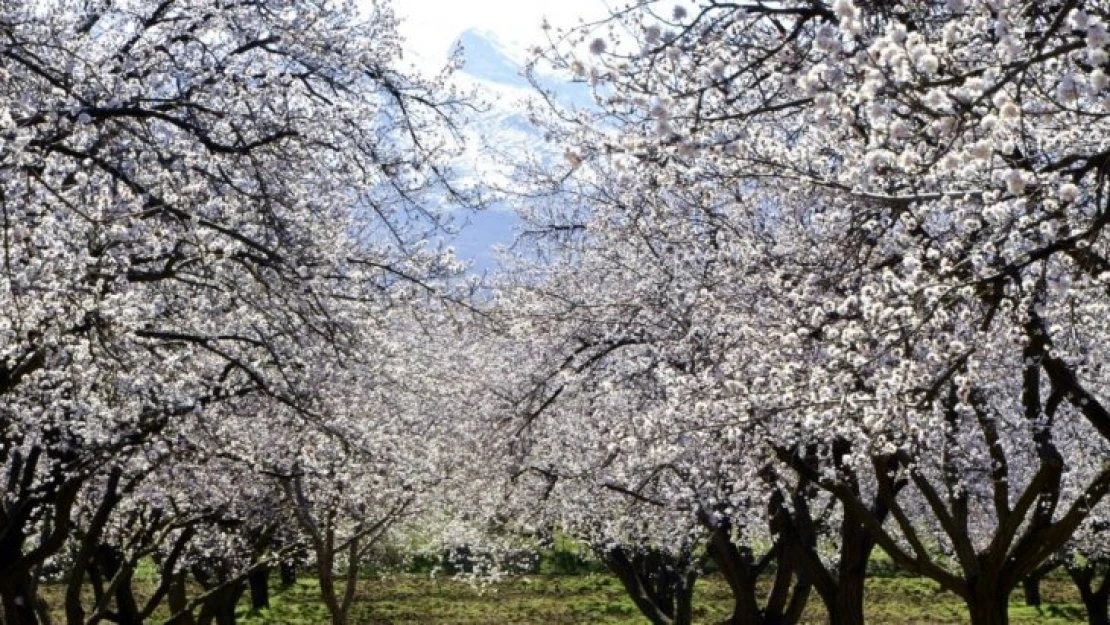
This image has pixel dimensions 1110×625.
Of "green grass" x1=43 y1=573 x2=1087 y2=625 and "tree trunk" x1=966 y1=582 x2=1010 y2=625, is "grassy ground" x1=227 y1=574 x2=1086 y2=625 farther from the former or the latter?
"tree trunk" x1=966 y1=582 x2=1010 y2=625

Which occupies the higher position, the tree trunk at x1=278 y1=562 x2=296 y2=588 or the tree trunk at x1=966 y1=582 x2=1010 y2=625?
the tree trunk at x1=278 y1=562 x2=296 y2=588

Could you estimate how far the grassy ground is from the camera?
3512 cm

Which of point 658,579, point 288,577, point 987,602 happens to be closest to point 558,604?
point 658,579

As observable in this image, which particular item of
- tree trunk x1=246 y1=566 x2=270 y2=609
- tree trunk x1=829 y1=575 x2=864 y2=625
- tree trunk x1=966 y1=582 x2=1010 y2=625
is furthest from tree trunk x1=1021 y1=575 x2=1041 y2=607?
tree trunk x1=966 y1=582 x2=1010 y2=625

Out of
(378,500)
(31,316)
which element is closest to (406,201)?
(31,316)

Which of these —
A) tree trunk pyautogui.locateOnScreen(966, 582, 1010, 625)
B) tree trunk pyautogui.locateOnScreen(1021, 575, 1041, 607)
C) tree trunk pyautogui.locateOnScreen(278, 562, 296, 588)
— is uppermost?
tree trunk pyautogui.locateOnScreen(278, 562, 296, 588)

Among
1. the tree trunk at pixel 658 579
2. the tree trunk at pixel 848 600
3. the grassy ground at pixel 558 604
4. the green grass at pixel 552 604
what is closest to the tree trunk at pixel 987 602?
the tree trunk at pixel 848 600

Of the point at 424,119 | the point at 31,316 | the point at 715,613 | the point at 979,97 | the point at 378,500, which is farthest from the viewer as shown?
the point at 715,613

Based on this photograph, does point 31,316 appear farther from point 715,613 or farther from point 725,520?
point 715,613

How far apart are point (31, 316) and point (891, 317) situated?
5.58m

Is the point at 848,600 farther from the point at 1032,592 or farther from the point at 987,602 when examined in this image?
the point at 1032,592

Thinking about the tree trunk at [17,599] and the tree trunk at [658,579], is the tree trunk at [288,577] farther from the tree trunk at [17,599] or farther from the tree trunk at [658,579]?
the tree trunk at [17,599]

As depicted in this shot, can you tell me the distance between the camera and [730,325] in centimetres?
1258

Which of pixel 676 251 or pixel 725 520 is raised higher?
pixel 676 251
